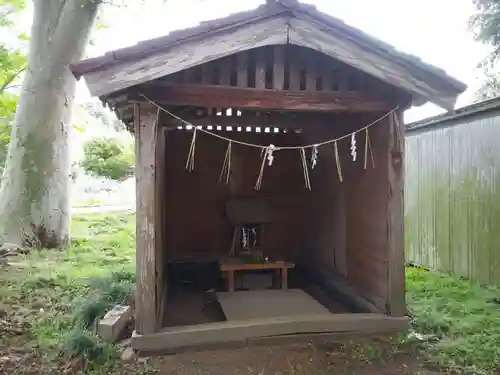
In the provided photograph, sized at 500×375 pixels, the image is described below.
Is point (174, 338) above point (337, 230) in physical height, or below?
below

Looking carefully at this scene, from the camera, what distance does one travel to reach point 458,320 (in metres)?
5.19

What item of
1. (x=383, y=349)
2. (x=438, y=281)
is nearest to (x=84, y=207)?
(x=438, y=281)

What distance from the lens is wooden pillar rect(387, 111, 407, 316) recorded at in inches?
187

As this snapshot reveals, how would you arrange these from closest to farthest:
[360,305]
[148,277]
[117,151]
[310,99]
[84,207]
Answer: [148,277]
[310,99]
[360,305]
[117,151]
[84,207]

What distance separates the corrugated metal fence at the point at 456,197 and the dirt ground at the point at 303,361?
3.03m

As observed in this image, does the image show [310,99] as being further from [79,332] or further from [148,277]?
[79,332]

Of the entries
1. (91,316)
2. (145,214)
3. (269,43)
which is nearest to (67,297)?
(91,316)

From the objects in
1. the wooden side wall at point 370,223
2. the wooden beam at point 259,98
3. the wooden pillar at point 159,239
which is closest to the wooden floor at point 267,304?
the wooden side wall at point 370,223

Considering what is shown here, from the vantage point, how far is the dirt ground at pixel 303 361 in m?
3.96

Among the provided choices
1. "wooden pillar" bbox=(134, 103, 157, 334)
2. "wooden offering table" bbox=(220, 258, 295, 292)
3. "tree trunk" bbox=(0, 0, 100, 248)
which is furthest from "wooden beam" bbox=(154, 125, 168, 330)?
"tree trunk" bbox=(0, 0, 100, 248)

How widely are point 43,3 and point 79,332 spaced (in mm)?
7903

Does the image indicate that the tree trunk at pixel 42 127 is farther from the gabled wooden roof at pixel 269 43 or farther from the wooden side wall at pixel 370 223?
the wooden side wall at pixel 370 223

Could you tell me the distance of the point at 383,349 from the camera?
4391 mm

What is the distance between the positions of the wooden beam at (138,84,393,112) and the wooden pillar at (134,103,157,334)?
0.22m
